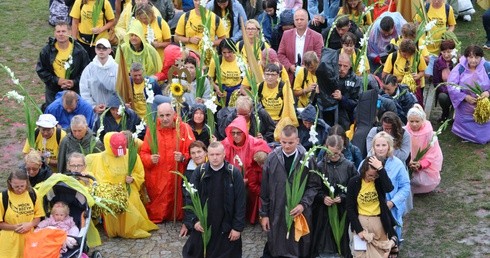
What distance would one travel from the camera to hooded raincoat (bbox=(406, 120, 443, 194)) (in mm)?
13508

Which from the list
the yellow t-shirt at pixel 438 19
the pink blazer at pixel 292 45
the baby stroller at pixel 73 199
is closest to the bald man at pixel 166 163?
the baby stroller at pixel 73 199

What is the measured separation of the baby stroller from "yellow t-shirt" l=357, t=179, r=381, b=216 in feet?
9.40

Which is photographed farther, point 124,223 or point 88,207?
point 124,223

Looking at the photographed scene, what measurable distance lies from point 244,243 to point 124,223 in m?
1.41

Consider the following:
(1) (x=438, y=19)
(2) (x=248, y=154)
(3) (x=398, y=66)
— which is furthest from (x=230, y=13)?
(2) (x=248, y=154)

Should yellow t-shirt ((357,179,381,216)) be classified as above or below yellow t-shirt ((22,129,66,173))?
above

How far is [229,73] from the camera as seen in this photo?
49.0ft

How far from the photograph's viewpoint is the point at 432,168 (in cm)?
1366

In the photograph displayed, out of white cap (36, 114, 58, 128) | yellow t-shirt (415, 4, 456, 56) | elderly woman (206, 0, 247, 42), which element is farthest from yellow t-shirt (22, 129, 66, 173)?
yellow t-shirt (415, 4, 456, 56)

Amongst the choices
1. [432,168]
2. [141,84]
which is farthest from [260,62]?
[432,168]

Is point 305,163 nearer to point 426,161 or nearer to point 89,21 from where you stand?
point 426,161

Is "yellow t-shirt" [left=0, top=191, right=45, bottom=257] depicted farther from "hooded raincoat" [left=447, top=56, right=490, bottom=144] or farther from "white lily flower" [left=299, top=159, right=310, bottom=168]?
"hooded raincoat" [left=447, top=56, right=490, bottom=144]

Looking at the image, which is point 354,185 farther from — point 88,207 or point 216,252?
point 88,207

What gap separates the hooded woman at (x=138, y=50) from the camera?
15094mm
